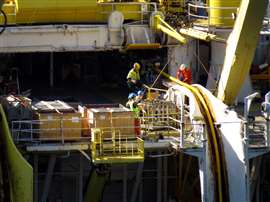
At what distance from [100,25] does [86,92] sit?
2777 mm

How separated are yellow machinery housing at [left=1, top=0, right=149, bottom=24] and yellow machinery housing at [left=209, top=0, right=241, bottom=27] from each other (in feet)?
9.52

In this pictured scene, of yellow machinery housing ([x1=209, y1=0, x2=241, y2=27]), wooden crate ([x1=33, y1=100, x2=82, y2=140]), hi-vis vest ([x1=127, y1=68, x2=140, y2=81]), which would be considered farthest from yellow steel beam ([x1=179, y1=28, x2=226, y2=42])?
wooden crate ([x1=33, y1=100, x2=82, y2=140])

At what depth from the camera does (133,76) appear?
25250 millimetres

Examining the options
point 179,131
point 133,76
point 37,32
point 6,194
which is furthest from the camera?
point 37,32

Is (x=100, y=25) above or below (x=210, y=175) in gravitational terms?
above

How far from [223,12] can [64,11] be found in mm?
5748

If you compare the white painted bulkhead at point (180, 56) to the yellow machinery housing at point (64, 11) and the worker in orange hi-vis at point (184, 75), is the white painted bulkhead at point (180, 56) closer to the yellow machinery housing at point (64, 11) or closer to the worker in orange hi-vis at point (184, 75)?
the yellow machinery housing at point (64, 11)

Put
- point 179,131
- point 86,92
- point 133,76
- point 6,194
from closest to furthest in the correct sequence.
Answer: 1. point 6,194
2. point 179,131
3. point 133,76
4. point 86,92

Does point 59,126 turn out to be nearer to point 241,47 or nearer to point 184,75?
point 241,47

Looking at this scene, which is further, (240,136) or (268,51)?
(268,51)

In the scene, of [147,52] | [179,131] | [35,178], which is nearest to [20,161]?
[35,178]

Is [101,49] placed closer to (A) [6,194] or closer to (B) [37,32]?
(B) [37,32]

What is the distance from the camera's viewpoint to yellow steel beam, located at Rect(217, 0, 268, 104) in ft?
69.5

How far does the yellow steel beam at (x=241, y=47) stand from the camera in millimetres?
21172
